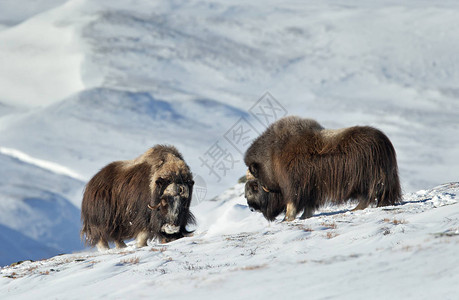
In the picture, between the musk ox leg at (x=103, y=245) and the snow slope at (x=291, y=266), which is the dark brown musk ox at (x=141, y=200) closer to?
the musk ox leg at (x=103, y=245)

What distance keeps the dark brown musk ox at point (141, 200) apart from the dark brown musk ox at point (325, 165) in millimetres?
1114

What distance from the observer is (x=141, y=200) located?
789 centimetres

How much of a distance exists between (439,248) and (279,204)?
4.00 m

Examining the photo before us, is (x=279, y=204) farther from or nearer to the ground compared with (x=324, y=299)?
nearer to the ground

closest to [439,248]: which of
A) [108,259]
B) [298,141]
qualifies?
[108,259]

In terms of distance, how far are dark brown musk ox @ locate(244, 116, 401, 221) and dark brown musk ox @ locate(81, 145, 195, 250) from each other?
111 centimetres

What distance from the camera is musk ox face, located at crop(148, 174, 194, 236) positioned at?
764 cm

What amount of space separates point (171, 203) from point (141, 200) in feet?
1.46

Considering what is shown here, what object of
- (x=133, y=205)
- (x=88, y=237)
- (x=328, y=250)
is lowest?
(x=88, y=237)

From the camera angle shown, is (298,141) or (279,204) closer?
(298,141)

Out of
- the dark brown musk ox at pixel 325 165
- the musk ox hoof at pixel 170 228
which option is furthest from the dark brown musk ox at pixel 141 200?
the dark brown musk ox at pixel 325 165

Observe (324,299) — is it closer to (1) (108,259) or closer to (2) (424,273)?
(2) (424,273)

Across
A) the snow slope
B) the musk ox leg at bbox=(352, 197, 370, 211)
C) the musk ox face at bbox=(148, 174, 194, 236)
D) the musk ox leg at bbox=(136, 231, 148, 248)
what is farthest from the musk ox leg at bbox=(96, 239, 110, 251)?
the musk ox leg at bbox=(352, 197, 370, 211)

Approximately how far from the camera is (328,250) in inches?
202
